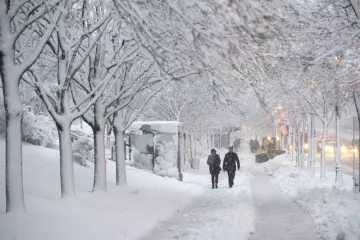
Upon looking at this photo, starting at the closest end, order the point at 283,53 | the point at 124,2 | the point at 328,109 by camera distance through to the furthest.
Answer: the point at 124,2 < the point at 283,53 < the point at 328,109

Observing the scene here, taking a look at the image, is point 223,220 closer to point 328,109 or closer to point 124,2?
point 124,2

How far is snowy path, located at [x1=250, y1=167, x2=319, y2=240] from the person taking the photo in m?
8.99

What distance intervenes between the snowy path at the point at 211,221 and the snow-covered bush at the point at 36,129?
8.26 m

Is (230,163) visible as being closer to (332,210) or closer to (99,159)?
(99,159)

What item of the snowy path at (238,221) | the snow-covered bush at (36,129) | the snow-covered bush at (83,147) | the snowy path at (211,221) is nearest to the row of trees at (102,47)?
the snowy path at (211,221)

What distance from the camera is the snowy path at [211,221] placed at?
29.0 ft

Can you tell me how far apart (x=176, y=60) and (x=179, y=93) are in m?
25.6

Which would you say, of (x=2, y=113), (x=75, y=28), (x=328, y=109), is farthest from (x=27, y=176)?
(x=328, y=109)

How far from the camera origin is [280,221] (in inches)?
420

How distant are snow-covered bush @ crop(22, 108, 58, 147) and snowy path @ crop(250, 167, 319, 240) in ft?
32.5

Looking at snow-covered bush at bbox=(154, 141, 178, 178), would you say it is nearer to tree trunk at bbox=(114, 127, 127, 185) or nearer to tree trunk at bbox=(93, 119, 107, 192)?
tree trunk at bbox=(114, 127, 127, 185)

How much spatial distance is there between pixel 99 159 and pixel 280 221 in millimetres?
5333

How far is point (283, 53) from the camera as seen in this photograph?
9.83 m

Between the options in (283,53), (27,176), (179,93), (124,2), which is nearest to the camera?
(124,2)
